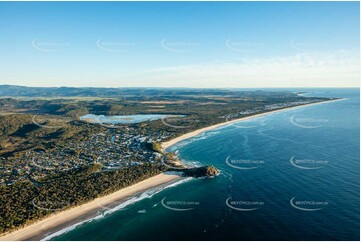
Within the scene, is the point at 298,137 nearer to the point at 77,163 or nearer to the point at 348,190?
the point at 348,190

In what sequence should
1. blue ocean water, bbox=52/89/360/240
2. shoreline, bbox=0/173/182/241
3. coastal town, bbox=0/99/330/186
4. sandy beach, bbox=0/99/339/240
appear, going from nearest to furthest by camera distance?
1. blue ocean water, bbox=52/89/360/240
2. shoreline, bbox=0/173/182/241
3. sandy beach, bbox=0/99/339/240
4. coastal town, bbox=0/99/330/186

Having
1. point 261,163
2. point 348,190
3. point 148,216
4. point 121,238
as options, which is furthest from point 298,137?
point 121,238

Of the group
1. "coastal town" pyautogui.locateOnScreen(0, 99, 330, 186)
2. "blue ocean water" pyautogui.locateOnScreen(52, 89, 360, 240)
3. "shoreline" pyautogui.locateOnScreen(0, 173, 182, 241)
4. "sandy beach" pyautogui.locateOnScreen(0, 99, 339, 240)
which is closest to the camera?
"blue ocean water" pyautogui.locateOnScreen(52, 89, 360, 240)

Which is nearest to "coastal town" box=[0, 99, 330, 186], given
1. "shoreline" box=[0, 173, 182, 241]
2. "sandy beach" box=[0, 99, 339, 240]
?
"sandy beach" box=[0, 99, 339, 240]

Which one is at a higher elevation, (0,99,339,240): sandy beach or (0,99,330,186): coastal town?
(0,99,330,186): coastal town

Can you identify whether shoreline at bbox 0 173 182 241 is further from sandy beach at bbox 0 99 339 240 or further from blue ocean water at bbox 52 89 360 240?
blue ocean water at bbox 52 89 360 240

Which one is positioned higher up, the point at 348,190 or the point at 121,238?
the point at 348,190

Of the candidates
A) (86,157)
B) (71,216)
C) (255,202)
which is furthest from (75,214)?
(86,157)
